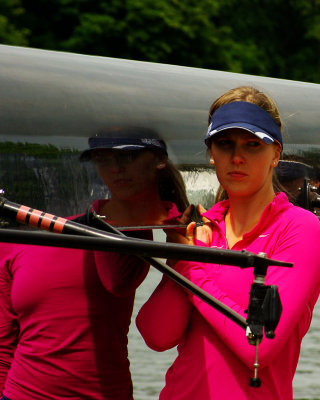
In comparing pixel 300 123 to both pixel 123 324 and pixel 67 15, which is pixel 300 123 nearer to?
pixel 123 324

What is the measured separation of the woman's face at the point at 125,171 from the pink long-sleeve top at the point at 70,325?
0.11m

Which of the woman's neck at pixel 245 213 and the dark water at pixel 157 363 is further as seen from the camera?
the dark water at pixel 157 363

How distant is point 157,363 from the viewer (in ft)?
12.1

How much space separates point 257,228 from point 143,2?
10913mm

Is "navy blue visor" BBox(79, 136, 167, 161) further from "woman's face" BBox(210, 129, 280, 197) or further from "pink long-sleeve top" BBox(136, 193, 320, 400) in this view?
"pink long-sleeve top" BBox(136, 193, 320, 400)

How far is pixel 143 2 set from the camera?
12.4 meters

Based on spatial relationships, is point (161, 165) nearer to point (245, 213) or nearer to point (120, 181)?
point (120, 181)

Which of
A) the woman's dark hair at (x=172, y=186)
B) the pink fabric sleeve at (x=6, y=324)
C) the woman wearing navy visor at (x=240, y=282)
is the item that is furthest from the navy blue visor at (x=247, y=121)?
the pink fabric sleeve at (x=6, y=324)

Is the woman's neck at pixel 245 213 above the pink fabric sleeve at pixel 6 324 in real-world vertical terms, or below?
above

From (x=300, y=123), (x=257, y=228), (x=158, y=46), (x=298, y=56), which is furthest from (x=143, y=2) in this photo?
(x=257, y=228)

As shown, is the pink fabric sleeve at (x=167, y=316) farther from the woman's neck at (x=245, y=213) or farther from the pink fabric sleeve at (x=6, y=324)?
the pink fabric sleeve at (x=6, y=324)

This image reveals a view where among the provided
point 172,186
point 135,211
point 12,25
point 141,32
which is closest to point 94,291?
point 135,211

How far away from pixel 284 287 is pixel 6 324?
34.0 inches

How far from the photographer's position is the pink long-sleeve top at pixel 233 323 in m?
1.75
